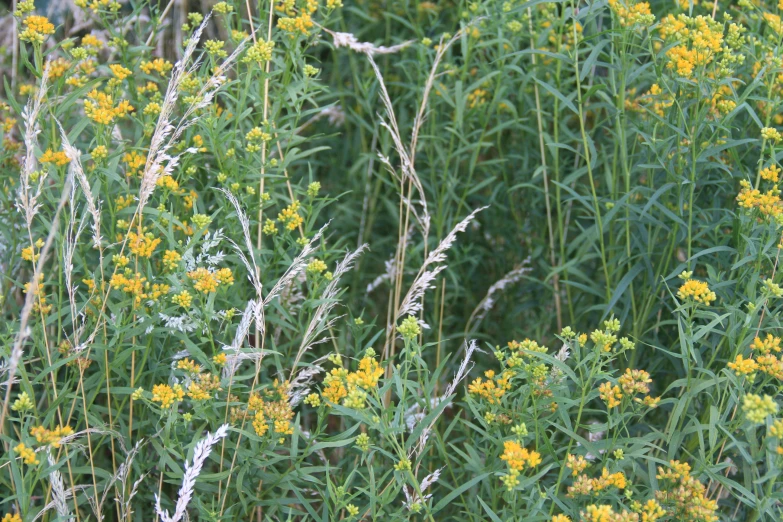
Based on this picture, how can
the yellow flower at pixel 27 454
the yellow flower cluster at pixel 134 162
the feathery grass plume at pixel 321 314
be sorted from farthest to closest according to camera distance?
the yellow flower cluster at pixel 134 162 < the feathery grass plume at pixel 321 314 < the yellow flower at pixel 27 454

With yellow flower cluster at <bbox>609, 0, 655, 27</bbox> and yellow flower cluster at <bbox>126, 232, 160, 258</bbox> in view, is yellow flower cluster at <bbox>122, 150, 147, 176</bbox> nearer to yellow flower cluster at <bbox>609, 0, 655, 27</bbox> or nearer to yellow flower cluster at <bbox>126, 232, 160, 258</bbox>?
yellow flower cluster at <bbox>126, 232, 160, 258</bbox>

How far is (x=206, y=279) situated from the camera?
7.08ft

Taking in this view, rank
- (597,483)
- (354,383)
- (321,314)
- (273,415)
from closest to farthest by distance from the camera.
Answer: (354,383) < (597,483) < (273,415) < (321,314)

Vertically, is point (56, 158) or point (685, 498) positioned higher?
point (56, 158)

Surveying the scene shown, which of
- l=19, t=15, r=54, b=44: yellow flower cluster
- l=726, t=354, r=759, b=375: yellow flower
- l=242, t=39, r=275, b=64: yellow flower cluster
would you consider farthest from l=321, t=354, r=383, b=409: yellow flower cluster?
l=19, t=15, r=54, b=44: yellow flower cluster

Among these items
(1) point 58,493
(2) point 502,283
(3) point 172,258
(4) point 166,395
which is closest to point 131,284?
(3) point 172,258

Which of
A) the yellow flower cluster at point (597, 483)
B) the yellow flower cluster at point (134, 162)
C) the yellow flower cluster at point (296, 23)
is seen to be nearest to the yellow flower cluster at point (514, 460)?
the yellow flower cluster at point (597, 483)

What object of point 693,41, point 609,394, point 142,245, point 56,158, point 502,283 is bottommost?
point 502,283

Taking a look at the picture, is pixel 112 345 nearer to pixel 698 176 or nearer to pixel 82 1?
pixel 82 1

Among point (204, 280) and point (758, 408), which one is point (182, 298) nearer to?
point (204, 280)

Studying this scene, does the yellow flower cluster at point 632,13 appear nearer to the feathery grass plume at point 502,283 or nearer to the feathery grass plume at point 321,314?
the feathery grass plume at point 502,283

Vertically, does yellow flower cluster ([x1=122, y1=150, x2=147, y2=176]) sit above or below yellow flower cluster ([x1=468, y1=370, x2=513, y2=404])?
above

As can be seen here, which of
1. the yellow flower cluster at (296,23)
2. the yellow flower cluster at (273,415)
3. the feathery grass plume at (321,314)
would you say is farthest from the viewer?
the yellow flower cluster at (296,23)

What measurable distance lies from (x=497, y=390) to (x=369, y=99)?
5.64 ft
